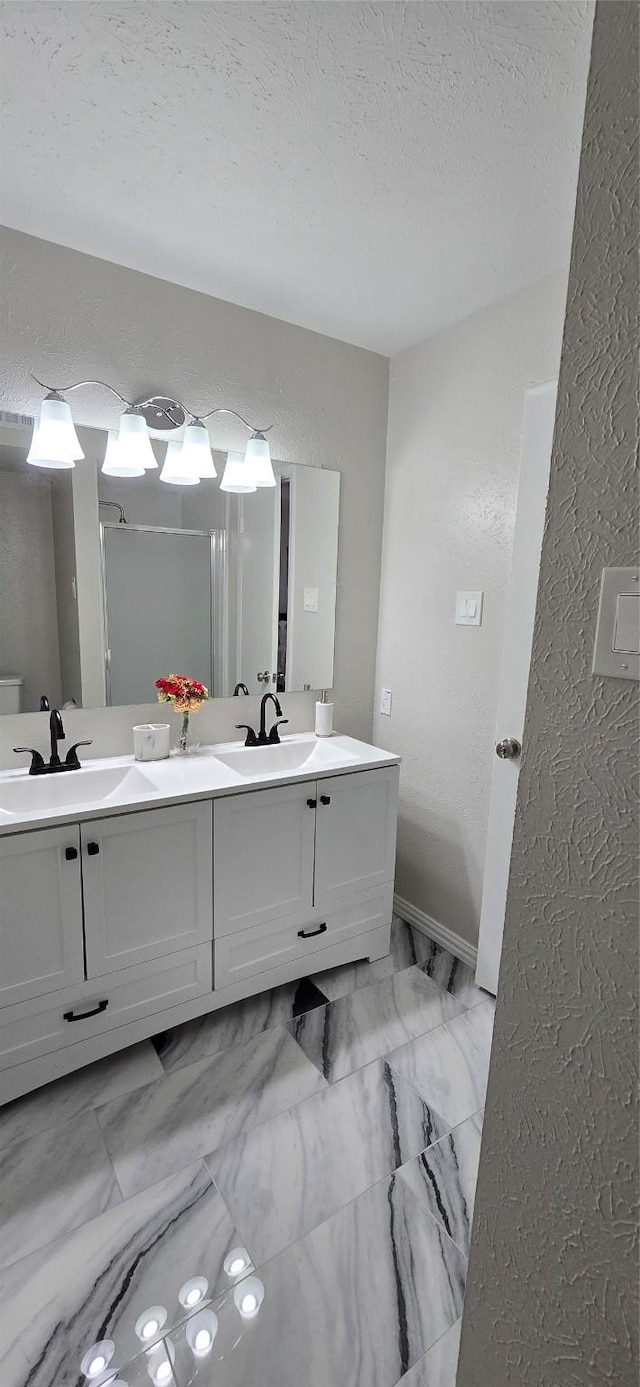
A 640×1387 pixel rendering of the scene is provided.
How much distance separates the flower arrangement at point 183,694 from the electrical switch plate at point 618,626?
1573mm

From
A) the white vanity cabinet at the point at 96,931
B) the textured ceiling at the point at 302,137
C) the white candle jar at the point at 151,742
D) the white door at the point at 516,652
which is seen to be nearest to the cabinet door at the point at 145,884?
the white vanity cabinet at the point at 96,931

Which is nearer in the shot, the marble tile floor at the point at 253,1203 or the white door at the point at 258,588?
the marble tile floor at the point at 253,1203

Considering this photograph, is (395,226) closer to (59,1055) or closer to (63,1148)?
(59,1055)

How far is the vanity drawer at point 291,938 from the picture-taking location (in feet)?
6.18

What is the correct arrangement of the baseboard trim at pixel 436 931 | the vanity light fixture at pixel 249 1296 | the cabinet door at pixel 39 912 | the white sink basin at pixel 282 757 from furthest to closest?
the baseboard trim at pixel 436 931
the white sink basin at pixel 282 757
the cabinet door at pixel 39 912
the vanity light fixture at pixel 249 1296

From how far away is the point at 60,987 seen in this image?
1.57m

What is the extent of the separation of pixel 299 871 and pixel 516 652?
104 cm

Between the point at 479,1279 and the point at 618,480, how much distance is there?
106cm

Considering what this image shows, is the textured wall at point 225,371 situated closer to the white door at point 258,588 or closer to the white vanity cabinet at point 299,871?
the white door at point 258,588

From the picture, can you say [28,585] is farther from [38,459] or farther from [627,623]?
[627,623]

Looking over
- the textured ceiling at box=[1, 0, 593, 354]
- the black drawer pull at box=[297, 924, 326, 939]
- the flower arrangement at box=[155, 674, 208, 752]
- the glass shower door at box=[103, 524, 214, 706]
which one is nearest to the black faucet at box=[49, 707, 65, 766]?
the glass shower door at box=[103, 524, 214, 706]

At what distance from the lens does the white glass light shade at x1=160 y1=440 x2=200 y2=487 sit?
2018 millimetres

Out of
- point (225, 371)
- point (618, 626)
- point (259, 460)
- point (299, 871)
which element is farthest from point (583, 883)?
point (225, 371)

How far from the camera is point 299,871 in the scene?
1987 mm
